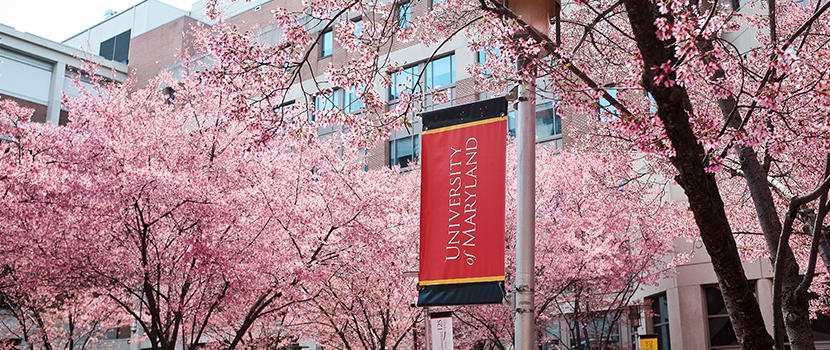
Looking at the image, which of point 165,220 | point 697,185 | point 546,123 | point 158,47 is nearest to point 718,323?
point 546,123

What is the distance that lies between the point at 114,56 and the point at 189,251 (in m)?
49.9

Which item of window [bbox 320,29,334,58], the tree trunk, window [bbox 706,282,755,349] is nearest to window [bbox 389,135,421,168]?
window [bbox 320,29,334,58]

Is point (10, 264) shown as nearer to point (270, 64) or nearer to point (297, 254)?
point (297, 254)

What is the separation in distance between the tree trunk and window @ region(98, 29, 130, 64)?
58.8 meters

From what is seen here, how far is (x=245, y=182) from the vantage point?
17.0 metres

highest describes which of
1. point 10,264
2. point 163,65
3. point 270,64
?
point 163,65

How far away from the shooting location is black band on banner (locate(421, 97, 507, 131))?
24.4 ft

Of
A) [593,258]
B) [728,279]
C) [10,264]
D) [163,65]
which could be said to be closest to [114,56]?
[163,65]

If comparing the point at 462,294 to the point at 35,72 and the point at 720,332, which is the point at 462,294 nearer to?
the point at 720,332

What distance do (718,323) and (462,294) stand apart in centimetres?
1515

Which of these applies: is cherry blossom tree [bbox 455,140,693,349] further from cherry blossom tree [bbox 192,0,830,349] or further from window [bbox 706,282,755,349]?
cherry blossom tree [bbox 192,0,830,349]

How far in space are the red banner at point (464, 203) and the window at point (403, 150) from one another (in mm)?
28276

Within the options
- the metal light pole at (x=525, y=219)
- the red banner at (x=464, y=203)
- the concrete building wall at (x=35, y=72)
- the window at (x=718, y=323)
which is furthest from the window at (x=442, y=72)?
the metal light pole at (x=525, y=219)

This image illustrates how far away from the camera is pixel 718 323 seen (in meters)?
19.6
